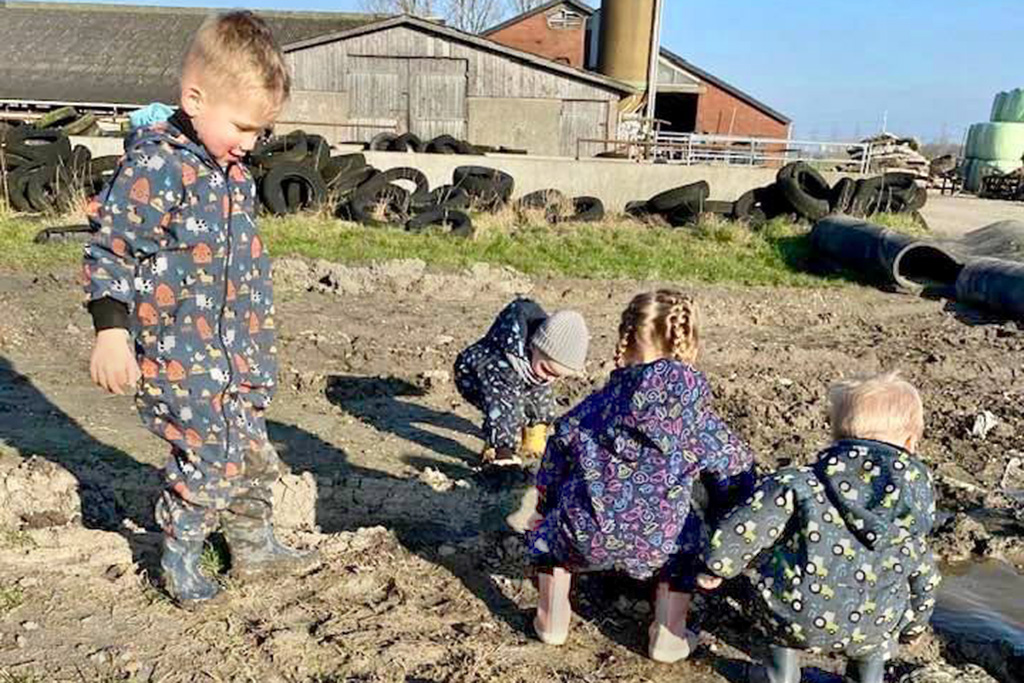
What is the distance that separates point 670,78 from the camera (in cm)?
3981

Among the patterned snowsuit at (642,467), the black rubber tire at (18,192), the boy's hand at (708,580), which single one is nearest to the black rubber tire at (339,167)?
the black rubber tire at (18,192)

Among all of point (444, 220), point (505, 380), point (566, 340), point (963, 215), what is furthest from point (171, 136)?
point (963, 215)

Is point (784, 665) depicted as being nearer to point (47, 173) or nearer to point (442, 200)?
point (442, 200)

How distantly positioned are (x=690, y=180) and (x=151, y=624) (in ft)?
50.0

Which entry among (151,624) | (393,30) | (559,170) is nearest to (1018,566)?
(151,624)

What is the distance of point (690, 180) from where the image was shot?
1728 centimetres

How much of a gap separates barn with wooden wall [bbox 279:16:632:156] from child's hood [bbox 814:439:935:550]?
2591 centimetres

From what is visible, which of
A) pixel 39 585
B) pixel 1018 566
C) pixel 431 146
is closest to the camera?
pixel 39 585

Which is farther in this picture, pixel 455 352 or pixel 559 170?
pixel 559 170

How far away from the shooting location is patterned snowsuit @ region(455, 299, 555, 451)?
4.97 meters

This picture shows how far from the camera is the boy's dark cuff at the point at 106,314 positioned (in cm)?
282

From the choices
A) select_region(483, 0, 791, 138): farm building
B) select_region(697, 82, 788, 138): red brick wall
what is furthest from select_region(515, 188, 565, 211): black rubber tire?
select_region(697, 82, 788, 138): red brick wall

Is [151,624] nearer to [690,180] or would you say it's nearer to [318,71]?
[690,180]

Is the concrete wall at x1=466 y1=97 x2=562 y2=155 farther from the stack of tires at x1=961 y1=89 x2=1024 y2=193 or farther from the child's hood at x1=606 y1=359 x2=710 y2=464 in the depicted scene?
the child's hood at x1=606 y1=359 x2=710 y2=464
